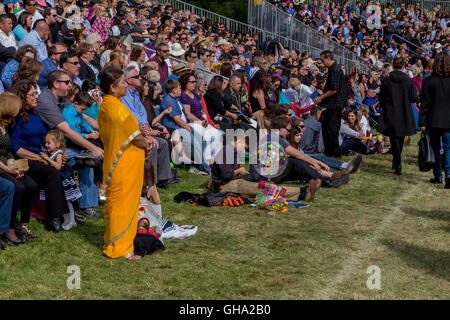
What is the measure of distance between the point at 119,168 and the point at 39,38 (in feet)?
16.2

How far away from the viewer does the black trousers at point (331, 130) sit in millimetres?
12227

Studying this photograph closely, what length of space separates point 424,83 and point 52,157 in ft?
20.0

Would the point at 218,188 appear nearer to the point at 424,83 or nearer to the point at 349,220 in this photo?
the point at 349,220

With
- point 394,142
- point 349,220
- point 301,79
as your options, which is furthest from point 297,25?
point 349,220

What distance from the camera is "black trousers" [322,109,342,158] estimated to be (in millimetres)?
12227

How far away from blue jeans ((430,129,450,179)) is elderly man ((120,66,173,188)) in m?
4.27

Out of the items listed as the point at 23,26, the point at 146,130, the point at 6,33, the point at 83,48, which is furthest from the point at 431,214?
the point at 23,26

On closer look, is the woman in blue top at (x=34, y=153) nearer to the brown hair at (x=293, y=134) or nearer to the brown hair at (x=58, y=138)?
the brown hair at (x=58, y=138)

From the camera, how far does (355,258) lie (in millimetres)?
6129

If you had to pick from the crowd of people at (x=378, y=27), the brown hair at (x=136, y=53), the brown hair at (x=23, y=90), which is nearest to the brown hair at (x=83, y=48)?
the brown hair at (x=136, y=53)

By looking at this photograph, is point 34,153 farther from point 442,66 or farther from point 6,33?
point 442,66

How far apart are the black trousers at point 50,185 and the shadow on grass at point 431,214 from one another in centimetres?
456

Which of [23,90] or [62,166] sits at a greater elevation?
[23,90]

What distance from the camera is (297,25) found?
75.6 feet
